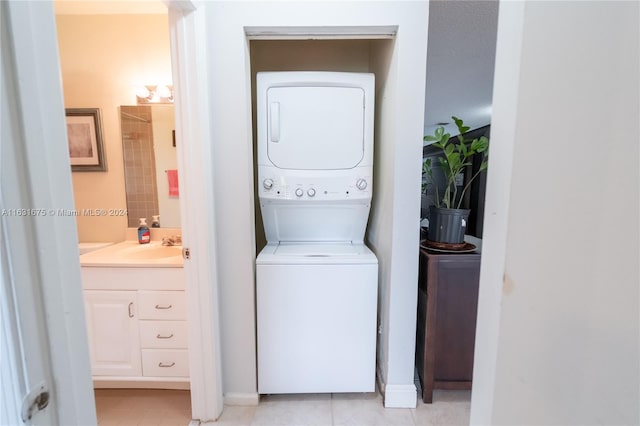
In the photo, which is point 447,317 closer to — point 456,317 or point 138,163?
point 456,317

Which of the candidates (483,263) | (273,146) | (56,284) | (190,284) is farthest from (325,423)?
(273,146)

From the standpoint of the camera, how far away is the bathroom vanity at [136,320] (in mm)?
1531

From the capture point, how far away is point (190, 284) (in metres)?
1.33

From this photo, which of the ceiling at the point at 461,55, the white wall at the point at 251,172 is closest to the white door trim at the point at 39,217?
the white wall at the point at 251,172

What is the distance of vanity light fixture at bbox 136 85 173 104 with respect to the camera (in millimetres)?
1894

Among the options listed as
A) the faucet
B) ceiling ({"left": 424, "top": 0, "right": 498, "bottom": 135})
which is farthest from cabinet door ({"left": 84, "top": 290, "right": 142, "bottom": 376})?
ceiling ({"left": 424, "top": 0, "right": 498, "bottom": 135})

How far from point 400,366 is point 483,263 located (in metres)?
1.23

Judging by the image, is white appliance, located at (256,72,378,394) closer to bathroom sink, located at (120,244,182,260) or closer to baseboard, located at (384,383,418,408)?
baseboard, located at (384,383,418,408)

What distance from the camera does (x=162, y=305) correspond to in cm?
157

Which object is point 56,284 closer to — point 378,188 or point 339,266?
point 339,266

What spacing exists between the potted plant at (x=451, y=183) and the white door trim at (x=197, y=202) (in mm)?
1248

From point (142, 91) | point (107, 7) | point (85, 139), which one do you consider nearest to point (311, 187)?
point (142, 91)

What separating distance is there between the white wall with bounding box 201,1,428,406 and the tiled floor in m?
0.10

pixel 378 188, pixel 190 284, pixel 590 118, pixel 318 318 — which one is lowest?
pixel 318 318
